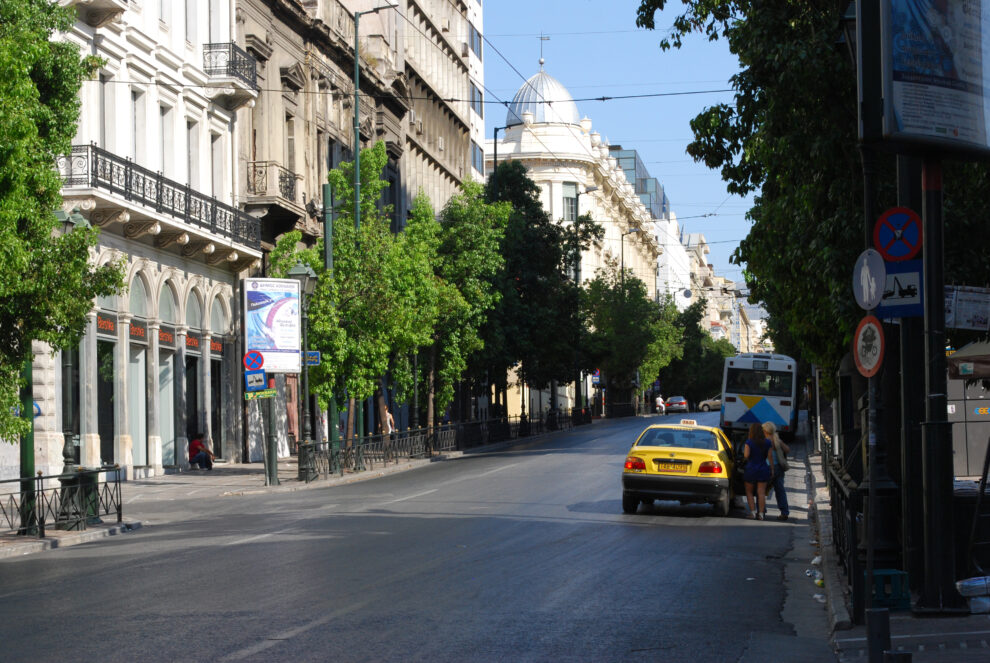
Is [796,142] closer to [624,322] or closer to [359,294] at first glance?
[359,294]

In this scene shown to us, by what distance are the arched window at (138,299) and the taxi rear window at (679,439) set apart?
16461mm

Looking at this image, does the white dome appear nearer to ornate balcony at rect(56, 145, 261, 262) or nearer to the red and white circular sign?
ornate balcony at rect(56, 145, 261, 262)

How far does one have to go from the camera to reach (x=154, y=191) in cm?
3444

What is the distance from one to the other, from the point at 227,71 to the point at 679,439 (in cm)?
2251

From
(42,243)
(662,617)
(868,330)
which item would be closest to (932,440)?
(868,330)

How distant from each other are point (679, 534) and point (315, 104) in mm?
32423

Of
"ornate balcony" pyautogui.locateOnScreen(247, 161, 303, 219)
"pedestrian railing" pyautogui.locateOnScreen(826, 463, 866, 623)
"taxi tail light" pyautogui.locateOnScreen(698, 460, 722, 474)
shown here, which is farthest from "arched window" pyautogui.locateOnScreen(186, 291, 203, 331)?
"pedestrian railing" pyautogui.locateOnScreen(826, 463, 866, 623)

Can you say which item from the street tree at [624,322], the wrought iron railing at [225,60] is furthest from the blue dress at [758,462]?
the street tree at [624,322]

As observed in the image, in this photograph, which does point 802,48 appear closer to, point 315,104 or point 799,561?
point 799,561

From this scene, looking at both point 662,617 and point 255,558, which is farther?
point 255,558

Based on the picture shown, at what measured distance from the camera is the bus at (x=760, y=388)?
50175mm

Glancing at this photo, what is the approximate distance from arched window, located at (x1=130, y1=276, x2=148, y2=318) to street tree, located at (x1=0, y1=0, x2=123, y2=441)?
47.2 feet

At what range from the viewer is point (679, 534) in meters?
19.0

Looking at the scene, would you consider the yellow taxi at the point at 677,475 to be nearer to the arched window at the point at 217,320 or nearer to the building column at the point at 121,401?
the building column at the point at 121,401
